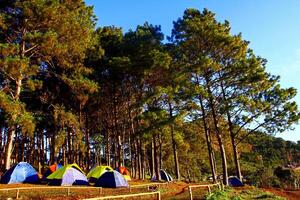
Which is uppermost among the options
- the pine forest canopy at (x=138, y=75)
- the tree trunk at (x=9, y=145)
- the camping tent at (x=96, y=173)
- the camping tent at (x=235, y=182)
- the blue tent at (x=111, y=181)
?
the pine forest canopy at (x=138, y=75)

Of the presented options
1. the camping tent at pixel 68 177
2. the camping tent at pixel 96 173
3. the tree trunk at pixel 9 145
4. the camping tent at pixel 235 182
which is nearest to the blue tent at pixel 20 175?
the tree trunk at pixel 9 145

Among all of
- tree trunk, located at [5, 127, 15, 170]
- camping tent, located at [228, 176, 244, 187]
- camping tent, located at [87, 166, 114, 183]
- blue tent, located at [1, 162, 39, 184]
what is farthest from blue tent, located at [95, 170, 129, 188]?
camping tent, located at [228, 176, 244, 187]

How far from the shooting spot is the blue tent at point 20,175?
20938mm

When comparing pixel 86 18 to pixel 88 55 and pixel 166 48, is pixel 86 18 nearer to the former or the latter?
pixel 88 55

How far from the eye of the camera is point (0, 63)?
19203 mm

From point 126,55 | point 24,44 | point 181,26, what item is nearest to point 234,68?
point 181,26

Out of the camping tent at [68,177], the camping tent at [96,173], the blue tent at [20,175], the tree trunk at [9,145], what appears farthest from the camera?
the camping tent at [96,173]

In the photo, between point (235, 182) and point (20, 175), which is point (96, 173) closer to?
point (20, 175)

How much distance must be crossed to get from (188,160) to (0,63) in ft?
113

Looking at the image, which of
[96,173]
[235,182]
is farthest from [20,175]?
[235,182]

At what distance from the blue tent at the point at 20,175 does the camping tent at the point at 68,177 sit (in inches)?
55.8

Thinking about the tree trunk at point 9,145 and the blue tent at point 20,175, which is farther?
the blue tent at point 20,175

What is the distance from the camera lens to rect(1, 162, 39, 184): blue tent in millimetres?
20938

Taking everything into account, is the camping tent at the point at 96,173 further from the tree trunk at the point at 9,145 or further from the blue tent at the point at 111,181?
the tree trunk at the point at 9,145
